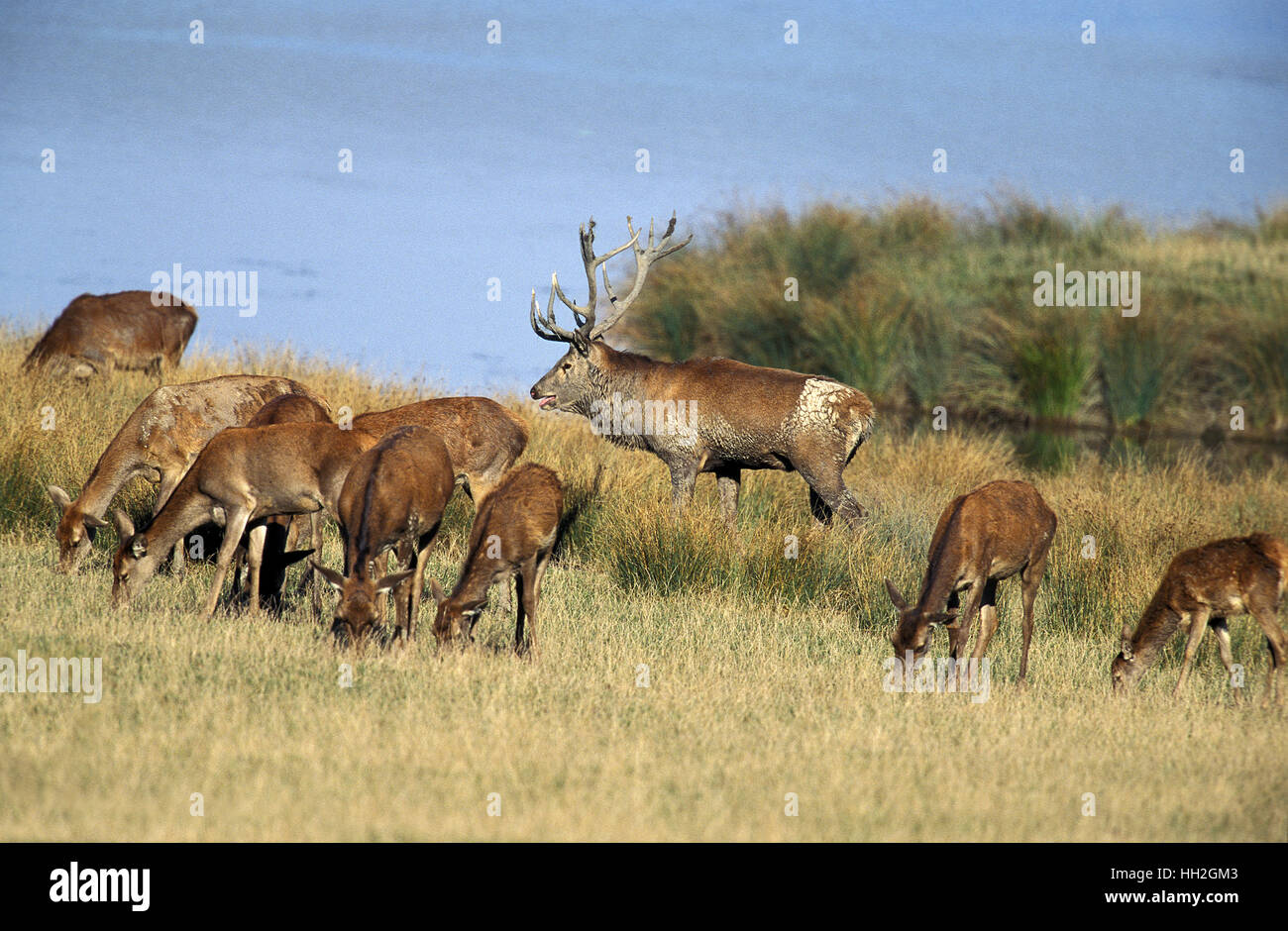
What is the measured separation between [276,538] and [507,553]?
294cm

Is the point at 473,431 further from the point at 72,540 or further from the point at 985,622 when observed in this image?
the point at 985,622

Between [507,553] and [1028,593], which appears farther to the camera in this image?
[1028,593]

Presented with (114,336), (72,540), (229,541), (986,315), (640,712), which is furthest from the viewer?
(986,315)

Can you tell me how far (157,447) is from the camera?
1078 centimetres

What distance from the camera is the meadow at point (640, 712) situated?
19.9 ft

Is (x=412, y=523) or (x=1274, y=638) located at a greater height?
(x=412, y=523)

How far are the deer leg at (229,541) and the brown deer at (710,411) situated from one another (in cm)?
450

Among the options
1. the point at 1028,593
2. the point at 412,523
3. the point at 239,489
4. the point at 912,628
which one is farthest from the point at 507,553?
the point at 1028,593

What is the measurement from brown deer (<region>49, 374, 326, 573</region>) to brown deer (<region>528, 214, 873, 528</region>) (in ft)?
10.0

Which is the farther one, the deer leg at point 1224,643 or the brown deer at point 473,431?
the brown deer at point 473,431

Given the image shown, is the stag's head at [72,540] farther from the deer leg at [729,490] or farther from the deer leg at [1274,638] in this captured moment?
the deer leg at [1274,638]

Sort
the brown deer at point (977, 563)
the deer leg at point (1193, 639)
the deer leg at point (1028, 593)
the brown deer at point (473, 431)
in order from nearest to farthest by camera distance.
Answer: the brown deer at point (977, 563)
the deer leg at point (1193, 639)
the deer leg at point (1028, 593)
the brown deer at point (473, 431)

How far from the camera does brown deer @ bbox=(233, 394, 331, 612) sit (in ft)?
31.7

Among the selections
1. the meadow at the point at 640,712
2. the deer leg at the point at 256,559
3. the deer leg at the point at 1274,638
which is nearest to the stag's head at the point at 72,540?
the meadow at the point at 640,712
